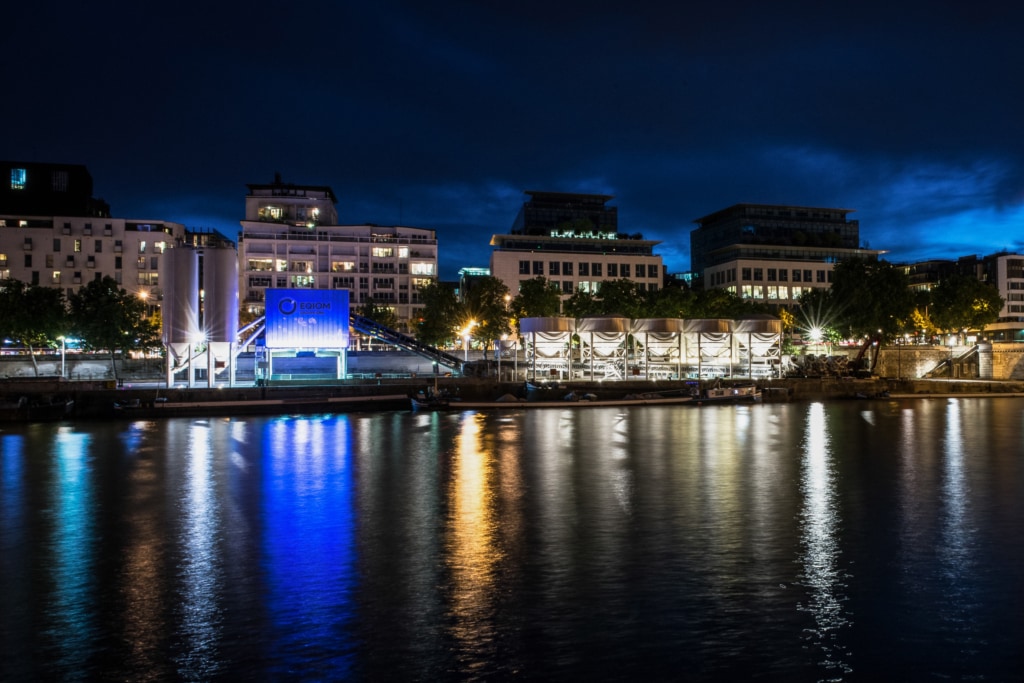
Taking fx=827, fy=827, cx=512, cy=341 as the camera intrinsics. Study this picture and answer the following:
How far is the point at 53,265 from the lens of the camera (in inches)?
5202

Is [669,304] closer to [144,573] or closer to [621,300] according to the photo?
[621,300]

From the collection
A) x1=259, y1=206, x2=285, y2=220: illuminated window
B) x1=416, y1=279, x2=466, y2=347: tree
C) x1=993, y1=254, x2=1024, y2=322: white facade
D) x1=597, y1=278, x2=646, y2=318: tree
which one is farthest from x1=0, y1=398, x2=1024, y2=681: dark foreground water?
x1=993, y1=254, x2=1024, y2=322: white facade

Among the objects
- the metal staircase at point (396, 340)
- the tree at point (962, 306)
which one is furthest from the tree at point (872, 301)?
the metal staircase at point (396, 340)

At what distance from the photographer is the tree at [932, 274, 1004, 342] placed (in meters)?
110

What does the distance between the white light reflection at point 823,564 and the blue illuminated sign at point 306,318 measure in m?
45.4

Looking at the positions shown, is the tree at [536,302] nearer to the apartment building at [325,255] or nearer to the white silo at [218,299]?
the apartment building at [325,255]

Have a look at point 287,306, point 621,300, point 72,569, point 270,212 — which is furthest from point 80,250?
point 72,569

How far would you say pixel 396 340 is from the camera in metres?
79.6

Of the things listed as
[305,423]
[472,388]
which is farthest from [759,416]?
[305,423]

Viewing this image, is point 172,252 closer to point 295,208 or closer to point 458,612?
point 458,612

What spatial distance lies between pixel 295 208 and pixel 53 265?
4123 centimetres

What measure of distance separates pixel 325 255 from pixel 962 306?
99.8 meters

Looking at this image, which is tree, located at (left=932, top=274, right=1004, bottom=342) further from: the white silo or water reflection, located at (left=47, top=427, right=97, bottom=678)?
water reflection, located at (left=47, top=427, right=97, bottom=678)

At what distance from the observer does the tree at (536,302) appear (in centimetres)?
10593
